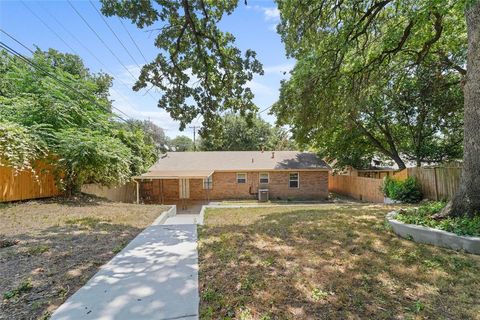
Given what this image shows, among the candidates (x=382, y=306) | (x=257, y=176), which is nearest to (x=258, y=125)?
(x=257, y=176)

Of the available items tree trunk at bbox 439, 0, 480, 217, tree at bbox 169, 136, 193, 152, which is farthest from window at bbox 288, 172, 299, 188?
tree at bbox 169, 136, 193, 152

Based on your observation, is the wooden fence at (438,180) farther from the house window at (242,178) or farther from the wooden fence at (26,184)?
the wooden fence at (26,184)

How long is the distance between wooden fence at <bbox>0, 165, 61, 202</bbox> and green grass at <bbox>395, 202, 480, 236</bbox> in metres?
11.0

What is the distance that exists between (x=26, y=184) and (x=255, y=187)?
13179mm

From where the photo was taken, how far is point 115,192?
17.5m

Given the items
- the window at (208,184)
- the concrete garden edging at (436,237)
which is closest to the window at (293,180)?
the window at (208,184)

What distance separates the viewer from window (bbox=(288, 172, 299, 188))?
19953mm

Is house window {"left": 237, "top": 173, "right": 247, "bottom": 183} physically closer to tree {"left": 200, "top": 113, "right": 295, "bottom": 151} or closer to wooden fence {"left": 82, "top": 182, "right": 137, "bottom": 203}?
wooden fence {"left": 82, "top": 182, "right": 137, "bottom": 203}

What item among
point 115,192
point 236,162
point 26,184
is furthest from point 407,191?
point 115,192

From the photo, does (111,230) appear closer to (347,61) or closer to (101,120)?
(101,120)

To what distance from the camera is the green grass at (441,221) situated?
15.3 ft

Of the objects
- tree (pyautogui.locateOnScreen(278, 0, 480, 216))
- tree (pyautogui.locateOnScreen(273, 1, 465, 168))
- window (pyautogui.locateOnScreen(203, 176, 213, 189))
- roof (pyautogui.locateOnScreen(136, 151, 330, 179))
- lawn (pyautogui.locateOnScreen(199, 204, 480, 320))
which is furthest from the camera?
window (pyautogui.locateOnScreen(203, 176, 213, 189))

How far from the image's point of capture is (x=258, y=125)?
112 ft

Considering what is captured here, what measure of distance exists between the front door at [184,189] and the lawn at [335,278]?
14.6 metres
